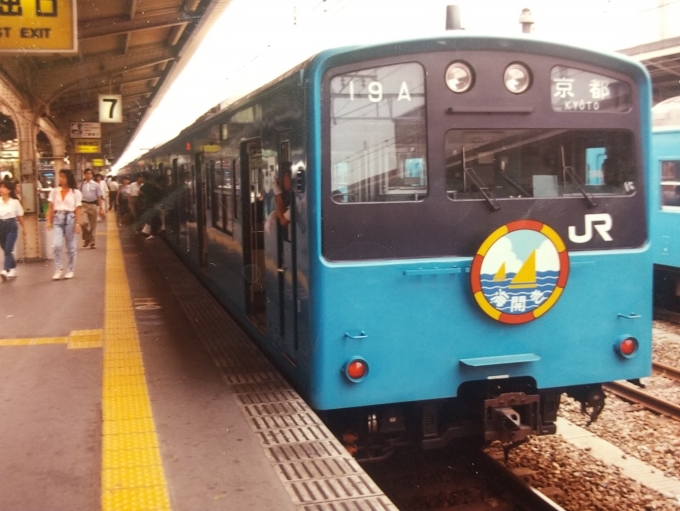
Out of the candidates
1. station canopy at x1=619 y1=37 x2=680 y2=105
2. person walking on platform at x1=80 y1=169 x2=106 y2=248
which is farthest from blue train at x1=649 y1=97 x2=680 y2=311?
person walking on platform at x1=80 y1=169 x2=106 y2=248

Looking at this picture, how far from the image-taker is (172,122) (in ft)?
76.5

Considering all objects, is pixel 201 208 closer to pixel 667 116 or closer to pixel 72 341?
pixel 72 341

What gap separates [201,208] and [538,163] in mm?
6337

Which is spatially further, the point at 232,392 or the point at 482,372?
the point at 232,392

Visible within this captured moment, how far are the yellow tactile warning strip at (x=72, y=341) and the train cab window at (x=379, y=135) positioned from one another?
11.3 feet

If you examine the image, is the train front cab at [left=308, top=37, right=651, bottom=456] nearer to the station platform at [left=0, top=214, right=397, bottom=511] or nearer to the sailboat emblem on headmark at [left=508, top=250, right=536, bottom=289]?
the sailboat emblem on headmark at [left=508, top=250, right=536, bottom=289]

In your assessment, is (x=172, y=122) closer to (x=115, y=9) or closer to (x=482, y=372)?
(x=115, y=9)

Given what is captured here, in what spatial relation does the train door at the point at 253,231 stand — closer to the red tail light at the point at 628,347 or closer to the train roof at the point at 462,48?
the train roof at the point at 462,48

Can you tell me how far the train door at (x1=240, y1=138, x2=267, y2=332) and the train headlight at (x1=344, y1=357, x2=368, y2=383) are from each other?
193cm

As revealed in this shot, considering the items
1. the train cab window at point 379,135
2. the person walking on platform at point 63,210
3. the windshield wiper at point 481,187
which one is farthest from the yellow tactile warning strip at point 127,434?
the person walking on platform at point 63,210

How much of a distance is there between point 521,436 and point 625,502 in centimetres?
93

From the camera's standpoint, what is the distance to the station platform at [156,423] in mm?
3455

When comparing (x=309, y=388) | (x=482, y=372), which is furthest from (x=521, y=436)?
(x=309, y=388)

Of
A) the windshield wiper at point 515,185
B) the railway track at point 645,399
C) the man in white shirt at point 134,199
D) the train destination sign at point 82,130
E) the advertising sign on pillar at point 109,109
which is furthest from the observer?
the train destination sign at point 82,130
